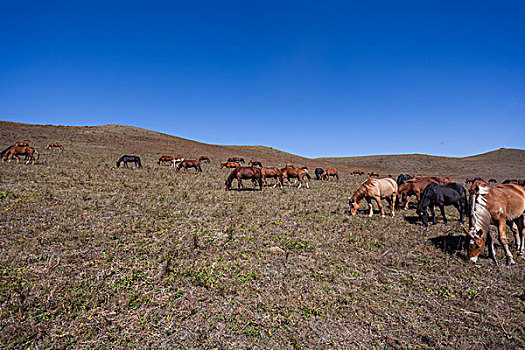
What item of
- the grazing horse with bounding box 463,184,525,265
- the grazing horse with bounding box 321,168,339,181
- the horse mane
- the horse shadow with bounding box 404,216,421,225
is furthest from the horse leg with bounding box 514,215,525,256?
the grazing horse with bounding box 321,168,339,181

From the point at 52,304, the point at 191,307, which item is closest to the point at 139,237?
the point at 52,304

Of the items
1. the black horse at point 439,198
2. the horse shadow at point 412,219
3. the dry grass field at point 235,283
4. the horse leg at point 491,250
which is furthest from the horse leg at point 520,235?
the horse shadow at point 412,219

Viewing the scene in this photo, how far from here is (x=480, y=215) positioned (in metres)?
7.96

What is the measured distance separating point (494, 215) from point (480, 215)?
0.57m

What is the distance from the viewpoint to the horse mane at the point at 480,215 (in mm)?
7789

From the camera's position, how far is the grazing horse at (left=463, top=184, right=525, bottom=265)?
7758 mm

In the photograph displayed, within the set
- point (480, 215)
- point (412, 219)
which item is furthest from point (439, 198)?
point (480, 215)

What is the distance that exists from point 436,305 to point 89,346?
7915 millimetres

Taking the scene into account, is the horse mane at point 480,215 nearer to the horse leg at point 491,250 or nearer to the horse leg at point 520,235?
the horse leg at point 491,250

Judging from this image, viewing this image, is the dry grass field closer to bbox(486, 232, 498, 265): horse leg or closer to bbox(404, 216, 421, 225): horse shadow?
bbox(486, 232, 498, 265): horse leg

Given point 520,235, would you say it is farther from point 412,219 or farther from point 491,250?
point 412,219

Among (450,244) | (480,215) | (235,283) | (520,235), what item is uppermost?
(480,215)

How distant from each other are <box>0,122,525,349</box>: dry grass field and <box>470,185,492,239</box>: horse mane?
118 centimetres

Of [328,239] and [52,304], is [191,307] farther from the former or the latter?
[328,239]
